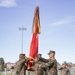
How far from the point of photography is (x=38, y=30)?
1574 cm

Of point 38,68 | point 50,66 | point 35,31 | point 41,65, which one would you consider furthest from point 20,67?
point 35,31

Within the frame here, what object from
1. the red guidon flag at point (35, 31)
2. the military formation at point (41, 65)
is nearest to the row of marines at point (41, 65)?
the military formation at point (41, 65)

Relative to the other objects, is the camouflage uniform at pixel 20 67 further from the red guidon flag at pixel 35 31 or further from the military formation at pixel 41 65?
the red guidon flag at pixel 35 31

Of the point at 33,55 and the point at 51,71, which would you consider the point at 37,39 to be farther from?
the point at 51,71

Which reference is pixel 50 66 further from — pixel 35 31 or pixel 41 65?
pixel 35 31

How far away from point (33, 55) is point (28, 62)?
1.23 metres

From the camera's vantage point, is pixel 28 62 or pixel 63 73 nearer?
pixel 28 62

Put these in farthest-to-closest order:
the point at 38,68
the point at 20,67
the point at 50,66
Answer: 1. the point at 20,67
2. the point at 38,68
3. the point at 50,66

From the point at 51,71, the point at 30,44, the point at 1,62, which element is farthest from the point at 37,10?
the point at 1,62

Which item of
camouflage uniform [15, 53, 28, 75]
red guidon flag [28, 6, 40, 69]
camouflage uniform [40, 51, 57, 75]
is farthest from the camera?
red guidon flag [28, 6, 40, 69]

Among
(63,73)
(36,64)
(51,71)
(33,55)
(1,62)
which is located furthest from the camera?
(1,62)

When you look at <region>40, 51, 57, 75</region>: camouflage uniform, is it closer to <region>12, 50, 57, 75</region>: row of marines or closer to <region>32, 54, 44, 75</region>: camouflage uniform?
<region>12, 50, 57, 75</region>: row of marines

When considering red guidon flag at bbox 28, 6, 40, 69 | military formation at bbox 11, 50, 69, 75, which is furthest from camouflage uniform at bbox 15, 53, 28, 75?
red guidon flag at bbox 28, 6, 40, 69

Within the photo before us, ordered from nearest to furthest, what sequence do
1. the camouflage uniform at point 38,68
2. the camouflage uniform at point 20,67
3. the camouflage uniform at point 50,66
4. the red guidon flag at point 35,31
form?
the camouflage uniform at point 50,66 → the camouflage uniform at point 38,68 → the camouflage uniform at point 20,67 → the red guidon flag at point 35,31
